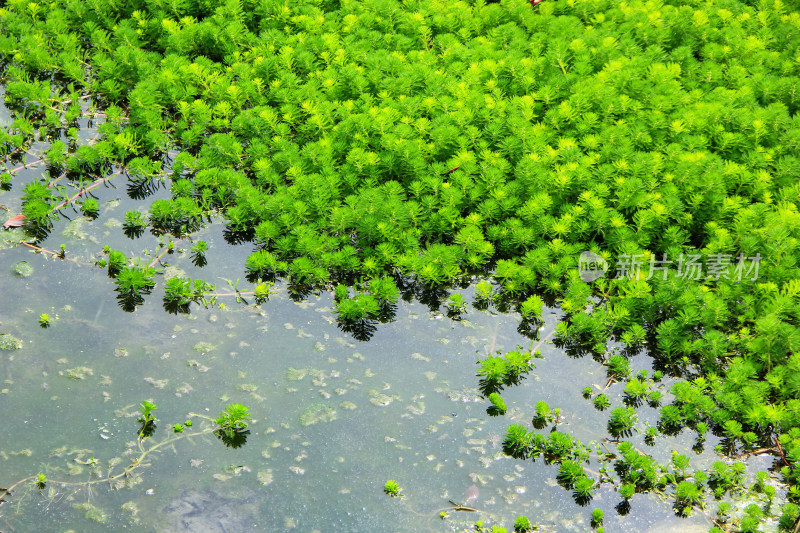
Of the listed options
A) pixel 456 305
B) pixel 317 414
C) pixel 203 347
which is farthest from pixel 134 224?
pixel 456 305

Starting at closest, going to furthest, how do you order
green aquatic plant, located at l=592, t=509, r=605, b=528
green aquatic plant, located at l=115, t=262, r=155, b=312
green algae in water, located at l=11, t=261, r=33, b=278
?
green aquatic plant, located at l=592, t=509, r=605, b=528, green aquatic plant, located at l=115, t=262, r=155, b=312, green algae in water, located at l=11, t=261, r=33, b=278

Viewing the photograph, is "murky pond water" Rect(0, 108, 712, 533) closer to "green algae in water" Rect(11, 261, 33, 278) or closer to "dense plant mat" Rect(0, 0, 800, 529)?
"green algae in water" Rect(11, 261, 33, 278)

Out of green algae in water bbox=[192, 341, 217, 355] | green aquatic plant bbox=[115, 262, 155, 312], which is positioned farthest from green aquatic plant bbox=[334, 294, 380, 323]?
green aquatic plant bbox=[115, 262, 155, 312]

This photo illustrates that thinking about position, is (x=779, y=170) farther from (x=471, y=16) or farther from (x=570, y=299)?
(x=471, y=16)

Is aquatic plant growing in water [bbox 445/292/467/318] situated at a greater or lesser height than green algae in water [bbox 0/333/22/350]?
lesser

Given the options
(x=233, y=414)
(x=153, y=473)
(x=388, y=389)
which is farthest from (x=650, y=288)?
(x=153, y=473)

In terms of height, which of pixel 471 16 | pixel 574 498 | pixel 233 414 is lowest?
pixel 574 498

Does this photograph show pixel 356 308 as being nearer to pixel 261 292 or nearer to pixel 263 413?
pixel 261 292

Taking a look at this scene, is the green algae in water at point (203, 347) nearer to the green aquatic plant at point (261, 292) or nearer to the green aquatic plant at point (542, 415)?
the green aquatic plant at point (261, 292)
